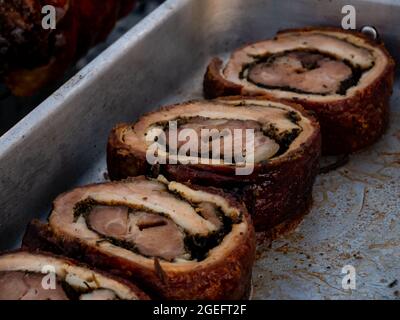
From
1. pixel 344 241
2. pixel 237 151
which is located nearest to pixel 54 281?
pixel 237 151

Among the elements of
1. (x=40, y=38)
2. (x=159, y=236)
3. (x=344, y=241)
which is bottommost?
(x=344, y=241)

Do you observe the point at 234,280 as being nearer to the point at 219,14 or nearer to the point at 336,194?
the point at 336,194

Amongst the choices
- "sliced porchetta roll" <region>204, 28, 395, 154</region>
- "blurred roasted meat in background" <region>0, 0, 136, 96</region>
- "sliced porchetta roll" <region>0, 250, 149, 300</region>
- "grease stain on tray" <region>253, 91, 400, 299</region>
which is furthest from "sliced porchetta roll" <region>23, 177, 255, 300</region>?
"blurred roasted meat in background" <region>0, 0, 136, 96</region>

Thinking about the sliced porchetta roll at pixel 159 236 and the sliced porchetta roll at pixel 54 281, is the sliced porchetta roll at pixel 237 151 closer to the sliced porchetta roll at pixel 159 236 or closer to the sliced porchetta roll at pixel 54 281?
the sliced porchetta roll at pixel 159 236

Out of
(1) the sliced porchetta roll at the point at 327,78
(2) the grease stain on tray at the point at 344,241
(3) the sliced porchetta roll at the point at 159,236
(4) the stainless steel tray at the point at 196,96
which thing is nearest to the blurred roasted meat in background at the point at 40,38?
(4) the stainless steel tray at the point at 196,96

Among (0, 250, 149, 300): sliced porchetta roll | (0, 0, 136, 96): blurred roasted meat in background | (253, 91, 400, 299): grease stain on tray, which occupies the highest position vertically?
(0, 0, 136, 96): blurred roasted meat in background

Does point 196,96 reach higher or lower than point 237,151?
lower

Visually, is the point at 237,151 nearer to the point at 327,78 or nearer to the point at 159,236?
the point at 159,236

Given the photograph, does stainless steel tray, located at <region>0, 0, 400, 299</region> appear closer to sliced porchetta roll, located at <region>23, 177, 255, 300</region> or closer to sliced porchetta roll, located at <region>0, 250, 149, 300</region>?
sliced porchetta roll, located at <region>23, 177, 255, 300</region>

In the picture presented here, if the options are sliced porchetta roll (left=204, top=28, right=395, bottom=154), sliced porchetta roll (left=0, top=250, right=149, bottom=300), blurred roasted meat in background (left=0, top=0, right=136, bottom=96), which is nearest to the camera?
sliced porchetta roll (left=0, top=250, right=149, bottom=300)
